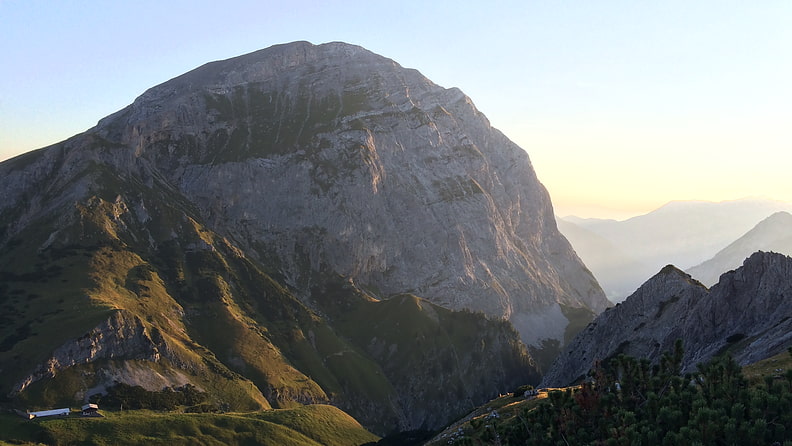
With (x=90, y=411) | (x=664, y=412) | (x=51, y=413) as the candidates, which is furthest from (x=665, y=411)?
(x=51, y=413)

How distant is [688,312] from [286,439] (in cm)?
12479

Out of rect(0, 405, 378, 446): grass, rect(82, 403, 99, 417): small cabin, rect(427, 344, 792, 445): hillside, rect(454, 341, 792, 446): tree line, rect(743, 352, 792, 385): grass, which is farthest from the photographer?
rect(82, 403, 99, 417): small cabin

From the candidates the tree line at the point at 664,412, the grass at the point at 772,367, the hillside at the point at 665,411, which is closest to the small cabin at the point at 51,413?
the tree line at the point at 664,412

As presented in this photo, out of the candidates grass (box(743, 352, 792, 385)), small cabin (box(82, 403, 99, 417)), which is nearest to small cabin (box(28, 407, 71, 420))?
small cabin (box(82, 403, 99, 417))

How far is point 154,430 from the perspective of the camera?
569 ft

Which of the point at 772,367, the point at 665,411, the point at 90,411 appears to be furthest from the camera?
the point at 90,411

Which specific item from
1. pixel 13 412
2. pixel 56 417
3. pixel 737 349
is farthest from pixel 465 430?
pixel 13 412

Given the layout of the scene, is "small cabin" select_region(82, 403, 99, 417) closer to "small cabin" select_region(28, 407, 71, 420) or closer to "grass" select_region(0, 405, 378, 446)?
"grass" select_region(0, 405, 378, 446)

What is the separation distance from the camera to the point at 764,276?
16525 centimetres

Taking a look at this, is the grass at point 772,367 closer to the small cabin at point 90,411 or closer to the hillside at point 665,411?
the hillside at point 665,411

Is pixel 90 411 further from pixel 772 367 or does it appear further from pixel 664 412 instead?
pixel 772 367

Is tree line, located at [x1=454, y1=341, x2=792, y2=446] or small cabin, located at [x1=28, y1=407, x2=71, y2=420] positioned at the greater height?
small cabin, located at [x1=28, y1=407, x2=71, y2=420]

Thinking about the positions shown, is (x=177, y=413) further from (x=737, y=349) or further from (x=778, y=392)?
(x=778, y=392)

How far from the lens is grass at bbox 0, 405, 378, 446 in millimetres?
158875
